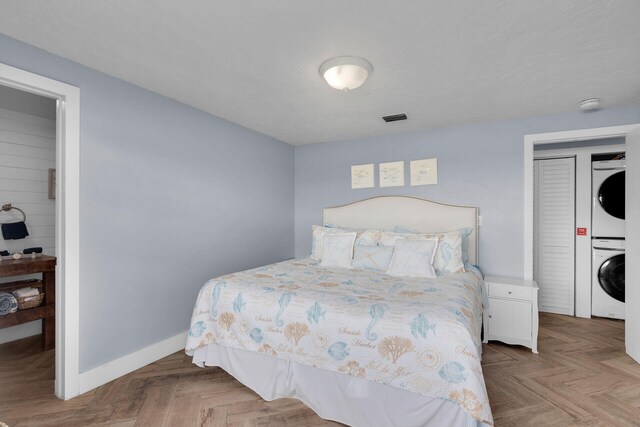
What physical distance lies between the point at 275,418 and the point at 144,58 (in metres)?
2.55

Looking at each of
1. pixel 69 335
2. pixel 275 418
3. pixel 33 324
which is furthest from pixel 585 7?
pixel 33 324

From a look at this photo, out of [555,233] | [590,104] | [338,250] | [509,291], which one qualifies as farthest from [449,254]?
[555,233]

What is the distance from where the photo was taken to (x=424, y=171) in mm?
3781

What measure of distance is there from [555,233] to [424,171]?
189 centimetres

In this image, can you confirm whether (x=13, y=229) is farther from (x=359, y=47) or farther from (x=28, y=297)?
(x=359, y=47)

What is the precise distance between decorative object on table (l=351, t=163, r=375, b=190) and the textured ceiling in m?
1.21

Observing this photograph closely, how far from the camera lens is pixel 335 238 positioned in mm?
3400

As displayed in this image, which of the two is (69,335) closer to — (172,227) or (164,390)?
(164,390)

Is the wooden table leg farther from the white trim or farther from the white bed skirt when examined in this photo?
the white trim

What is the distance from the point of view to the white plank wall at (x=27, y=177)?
3.06 m

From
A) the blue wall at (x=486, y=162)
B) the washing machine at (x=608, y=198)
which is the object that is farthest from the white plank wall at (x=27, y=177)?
the washing machine at (x=608, y=198)

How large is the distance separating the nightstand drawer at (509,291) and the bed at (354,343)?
0.53 metres

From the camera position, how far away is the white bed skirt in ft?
5.44

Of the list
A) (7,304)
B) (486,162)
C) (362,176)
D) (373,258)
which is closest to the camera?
(7,304)
